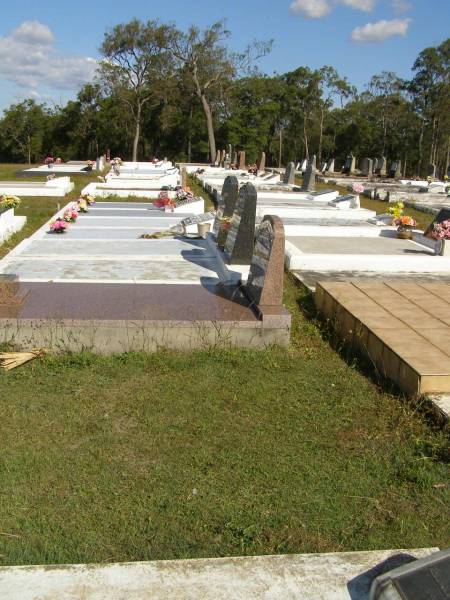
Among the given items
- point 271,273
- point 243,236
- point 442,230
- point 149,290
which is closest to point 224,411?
point 271,273

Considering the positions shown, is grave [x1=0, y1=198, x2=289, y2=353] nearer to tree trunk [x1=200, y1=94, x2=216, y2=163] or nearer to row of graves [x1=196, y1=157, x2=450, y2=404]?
row of graves [x1=196, y1=157, x2=450, y2=404]

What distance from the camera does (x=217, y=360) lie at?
4777mm

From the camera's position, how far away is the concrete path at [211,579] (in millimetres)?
2031

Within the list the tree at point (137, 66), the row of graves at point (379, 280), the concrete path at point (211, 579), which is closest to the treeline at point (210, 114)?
the tree at point (137, 66)

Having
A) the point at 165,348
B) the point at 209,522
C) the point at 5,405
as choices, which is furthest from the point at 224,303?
the point at 209,522

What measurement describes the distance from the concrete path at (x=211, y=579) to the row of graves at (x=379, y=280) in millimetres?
2109

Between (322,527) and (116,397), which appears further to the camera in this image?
(116,397)

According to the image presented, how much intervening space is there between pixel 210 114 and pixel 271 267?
132 ft

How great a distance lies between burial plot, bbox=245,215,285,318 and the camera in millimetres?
5258

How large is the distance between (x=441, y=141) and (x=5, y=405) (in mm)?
41088

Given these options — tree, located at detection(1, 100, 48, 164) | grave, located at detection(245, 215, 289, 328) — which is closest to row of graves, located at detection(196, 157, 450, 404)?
grave, located at detection(245, 215, 289, 328)

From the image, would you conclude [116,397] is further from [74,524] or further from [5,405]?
[74,524]

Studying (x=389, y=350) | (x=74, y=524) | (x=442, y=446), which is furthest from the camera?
(x=389, y=350)

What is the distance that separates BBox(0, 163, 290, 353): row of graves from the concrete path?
9.30ft
